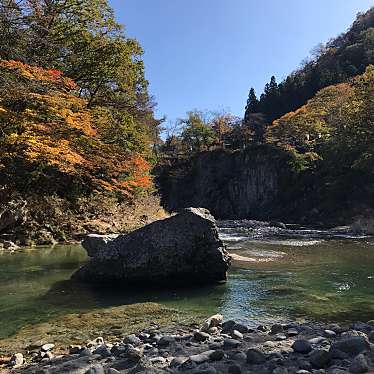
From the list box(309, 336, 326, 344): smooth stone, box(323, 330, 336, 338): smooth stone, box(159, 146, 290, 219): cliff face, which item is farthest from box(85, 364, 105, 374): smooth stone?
box(159, 146, 290, 219): cliff face

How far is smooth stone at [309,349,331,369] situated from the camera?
5410mm

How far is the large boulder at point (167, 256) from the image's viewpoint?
42.2 ft

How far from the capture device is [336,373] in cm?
502

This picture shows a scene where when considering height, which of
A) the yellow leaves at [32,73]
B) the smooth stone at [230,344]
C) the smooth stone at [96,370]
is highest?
the yellow leaves at [32,73]

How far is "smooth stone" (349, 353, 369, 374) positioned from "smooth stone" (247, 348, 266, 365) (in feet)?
3.75

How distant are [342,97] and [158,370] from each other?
195ft

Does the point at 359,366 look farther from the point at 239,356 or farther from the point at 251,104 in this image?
the point at 251,104

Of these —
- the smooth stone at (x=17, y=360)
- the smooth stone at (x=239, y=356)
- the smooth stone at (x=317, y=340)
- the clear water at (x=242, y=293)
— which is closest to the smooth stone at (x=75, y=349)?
the smooth stone at (x=17, y=360)

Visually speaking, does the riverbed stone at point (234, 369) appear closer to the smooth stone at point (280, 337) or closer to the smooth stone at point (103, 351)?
Result: the smooth stone at point (280, 337)

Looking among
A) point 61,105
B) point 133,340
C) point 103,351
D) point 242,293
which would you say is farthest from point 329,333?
point 61,105

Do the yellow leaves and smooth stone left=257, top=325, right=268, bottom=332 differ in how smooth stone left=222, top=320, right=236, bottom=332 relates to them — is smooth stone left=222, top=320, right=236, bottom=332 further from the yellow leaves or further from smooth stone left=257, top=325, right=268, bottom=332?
the yellow leaves

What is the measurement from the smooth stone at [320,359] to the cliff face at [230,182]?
194ft

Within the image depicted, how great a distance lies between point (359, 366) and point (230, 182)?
70138mm

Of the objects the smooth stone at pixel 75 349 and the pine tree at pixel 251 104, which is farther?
the pine tree at pixel 251 104
